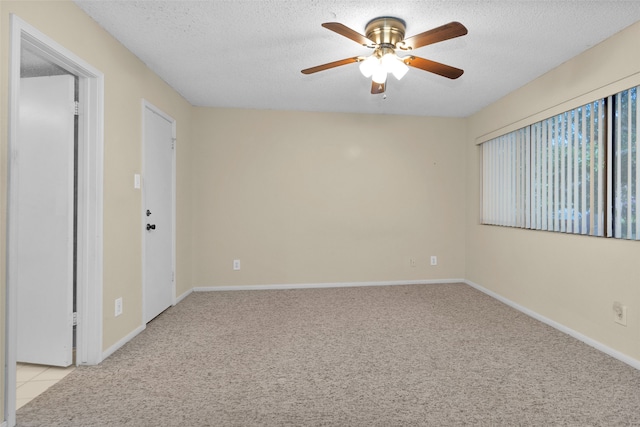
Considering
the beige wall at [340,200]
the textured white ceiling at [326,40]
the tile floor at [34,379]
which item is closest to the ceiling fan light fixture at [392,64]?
the textured white ceiling at [326,40]

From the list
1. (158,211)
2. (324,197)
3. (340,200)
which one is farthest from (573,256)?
(158,211)

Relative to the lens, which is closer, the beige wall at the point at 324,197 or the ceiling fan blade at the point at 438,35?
the ceiling fan blade at the point at 438,35

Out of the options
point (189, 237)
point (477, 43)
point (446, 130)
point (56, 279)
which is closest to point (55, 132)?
point (56, 279)

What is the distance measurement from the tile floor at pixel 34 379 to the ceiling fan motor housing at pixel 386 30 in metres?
3.10

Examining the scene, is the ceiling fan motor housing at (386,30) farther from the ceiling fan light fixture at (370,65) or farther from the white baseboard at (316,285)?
the white baseboard at (316,285)

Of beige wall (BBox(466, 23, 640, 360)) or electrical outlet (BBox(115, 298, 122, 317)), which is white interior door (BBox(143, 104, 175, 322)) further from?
beige wall (BBox(466, 23, 640, 360))

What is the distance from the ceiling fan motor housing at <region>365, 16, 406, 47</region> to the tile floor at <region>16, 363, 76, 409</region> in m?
3.10

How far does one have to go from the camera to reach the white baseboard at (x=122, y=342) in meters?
2.40

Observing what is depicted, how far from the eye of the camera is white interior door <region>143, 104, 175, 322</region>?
3104mm

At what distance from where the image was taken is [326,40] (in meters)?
2.55

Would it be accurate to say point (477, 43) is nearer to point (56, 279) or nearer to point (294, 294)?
point (294, 294)

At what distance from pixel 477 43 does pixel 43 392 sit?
3858 millimetres

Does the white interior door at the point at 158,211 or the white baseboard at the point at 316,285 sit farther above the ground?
the white interior door at the point at 158,211

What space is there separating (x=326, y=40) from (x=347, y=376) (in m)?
2.47
